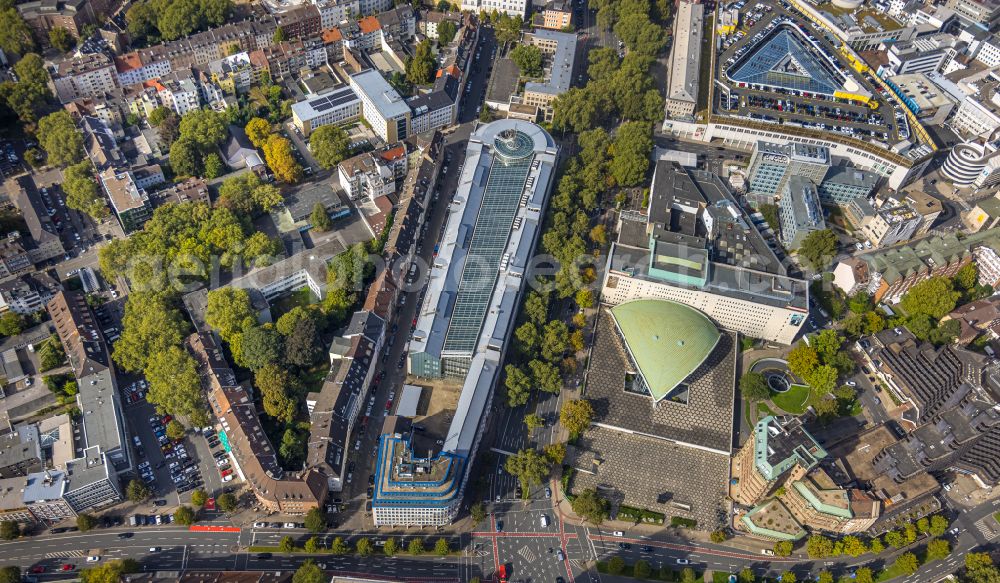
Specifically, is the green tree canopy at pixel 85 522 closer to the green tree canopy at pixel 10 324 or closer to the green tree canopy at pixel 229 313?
the green tree canopy at pixel 229 313

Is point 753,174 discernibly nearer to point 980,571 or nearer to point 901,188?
point 901,188

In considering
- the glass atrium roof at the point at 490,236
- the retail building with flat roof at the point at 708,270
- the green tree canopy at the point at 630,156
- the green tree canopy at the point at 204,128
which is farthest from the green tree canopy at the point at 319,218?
the green tree canopy at the point at 630,156

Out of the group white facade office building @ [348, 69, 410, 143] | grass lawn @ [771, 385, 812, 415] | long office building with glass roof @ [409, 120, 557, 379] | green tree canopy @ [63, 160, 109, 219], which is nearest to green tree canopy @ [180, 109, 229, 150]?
green tree canopy @ [63, 160, 109, 219]

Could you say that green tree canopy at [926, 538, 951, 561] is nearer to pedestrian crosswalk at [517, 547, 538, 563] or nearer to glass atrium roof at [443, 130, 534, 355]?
pedestrian crosswalk at [517, 547, 538, 563]

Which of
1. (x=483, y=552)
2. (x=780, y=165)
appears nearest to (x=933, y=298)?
(x=780, y=165)

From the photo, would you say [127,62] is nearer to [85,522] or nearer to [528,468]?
[85,522]

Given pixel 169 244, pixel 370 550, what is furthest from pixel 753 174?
pixel 169 244
